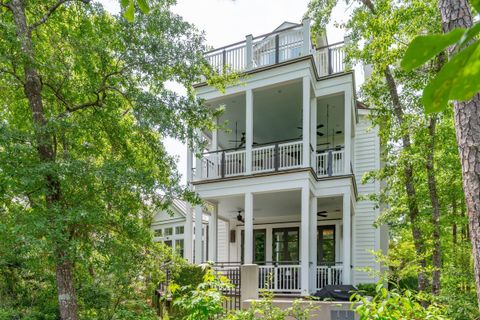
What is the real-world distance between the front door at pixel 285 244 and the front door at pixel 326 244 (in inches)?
28.1

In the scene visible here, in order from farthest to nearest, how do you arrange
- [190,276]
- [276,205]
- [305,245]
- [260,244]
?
[260,244] < [276,205] < [305,245] < [190,276]

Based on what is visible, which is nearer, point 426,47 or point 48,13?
point 426,47

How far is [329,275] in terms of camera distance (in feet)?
31.6

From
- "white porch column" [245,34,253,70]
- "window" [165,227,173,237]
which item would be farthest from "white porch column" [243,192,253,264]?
"window" [165,227,173,237]

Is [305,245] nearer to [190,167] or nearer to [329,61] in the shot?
[190,167]

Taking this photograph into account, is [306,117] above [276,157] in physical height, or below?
above

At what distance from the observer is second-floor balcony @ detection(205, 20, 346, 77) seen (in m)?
9.93

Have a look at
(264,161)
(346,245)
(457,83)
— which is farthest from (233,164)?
(457,83)

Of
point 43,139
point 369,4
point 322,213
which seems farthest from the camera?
point 322,213

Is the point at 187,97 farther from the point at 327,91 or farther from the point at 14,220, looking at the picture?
the point at 327,91

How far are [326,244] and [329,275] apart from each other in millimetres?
2917

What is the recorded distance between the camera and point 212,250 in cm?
1166

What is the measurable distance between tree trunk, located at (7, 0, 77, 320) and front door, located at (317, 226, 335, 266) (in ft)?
27.3

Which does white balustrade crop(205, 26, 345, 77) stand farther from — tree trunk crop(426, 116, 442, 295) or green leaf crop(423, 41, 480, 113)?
green leaf crop(423, 41, 480, 113)
